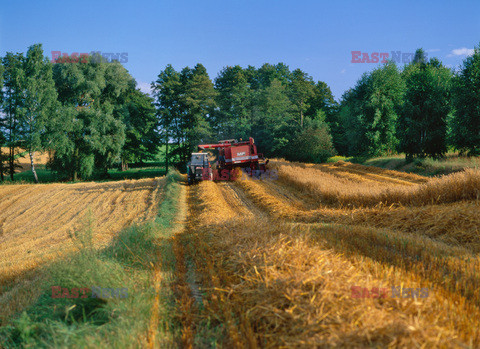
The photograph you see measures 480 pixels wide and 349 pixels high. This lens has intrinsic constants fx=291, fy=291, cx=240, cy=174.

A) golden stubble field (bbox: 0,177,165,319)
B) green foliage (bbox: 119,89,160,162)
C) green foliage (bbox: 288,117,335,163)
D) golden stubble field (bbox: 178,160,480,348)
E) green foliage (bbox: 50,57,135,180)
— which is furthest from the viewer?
green foliage (bbox: 119,89,160,162)

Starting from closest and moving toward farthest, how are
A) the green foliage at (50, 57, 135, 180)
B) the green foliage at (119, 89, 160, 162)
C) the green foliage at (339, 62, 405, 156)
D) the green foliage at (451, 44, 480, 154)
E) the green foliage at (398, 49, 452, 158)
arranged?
the green foliage at (451, 44, 480, 154) < the green foliage at (398, 49, 452, 158) < the green foliage at (50, 57, 135, 180) < the green foliage at (339, 62, 405, 156) < the green foliage at (119, 89, 160, 162)

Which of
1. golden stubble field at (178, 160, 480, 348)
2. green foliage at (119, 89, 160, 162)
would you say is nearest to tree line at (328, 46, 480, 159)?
golden stubble field at (178, 160, 480, 348)

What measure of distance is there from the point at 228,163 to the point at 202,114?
973 inches

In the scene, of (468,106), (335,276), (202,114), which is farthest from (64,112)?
(468,106)

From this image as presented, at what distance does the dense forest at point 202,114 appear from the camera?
24.9 metres

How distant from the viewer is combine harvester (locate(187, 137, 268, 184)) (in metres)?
20.0

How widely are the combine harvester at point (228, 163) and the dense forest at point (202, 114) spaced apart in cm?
1465

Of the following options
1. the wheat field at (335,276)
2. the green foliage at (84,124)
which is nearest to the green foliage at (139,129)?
the green foliage at (84,124)

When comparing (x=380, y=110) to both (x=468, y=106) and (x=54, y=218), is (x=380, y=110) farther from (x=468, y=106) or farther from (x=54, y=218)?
(x=54, y=218)

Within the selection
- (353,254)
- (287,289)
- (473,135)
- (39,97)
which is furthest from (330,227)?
(39,97)

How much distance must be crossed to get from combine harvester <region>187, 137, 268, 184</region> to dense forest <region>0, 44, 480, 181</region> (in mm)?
14651

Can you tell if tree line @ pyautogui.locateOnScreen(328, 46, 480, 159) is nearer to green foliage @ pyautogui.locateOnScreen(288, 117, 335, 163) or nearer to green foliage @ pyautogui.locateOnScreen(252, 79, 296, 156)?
green foliage @ pyautogui.locateOnScreen(288, 117, 335, 163)

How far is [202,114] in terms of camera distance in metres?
43.2

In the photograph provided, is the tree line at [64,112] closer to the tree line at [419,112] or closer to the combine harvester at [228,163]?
the combine harvester at [228,163]
